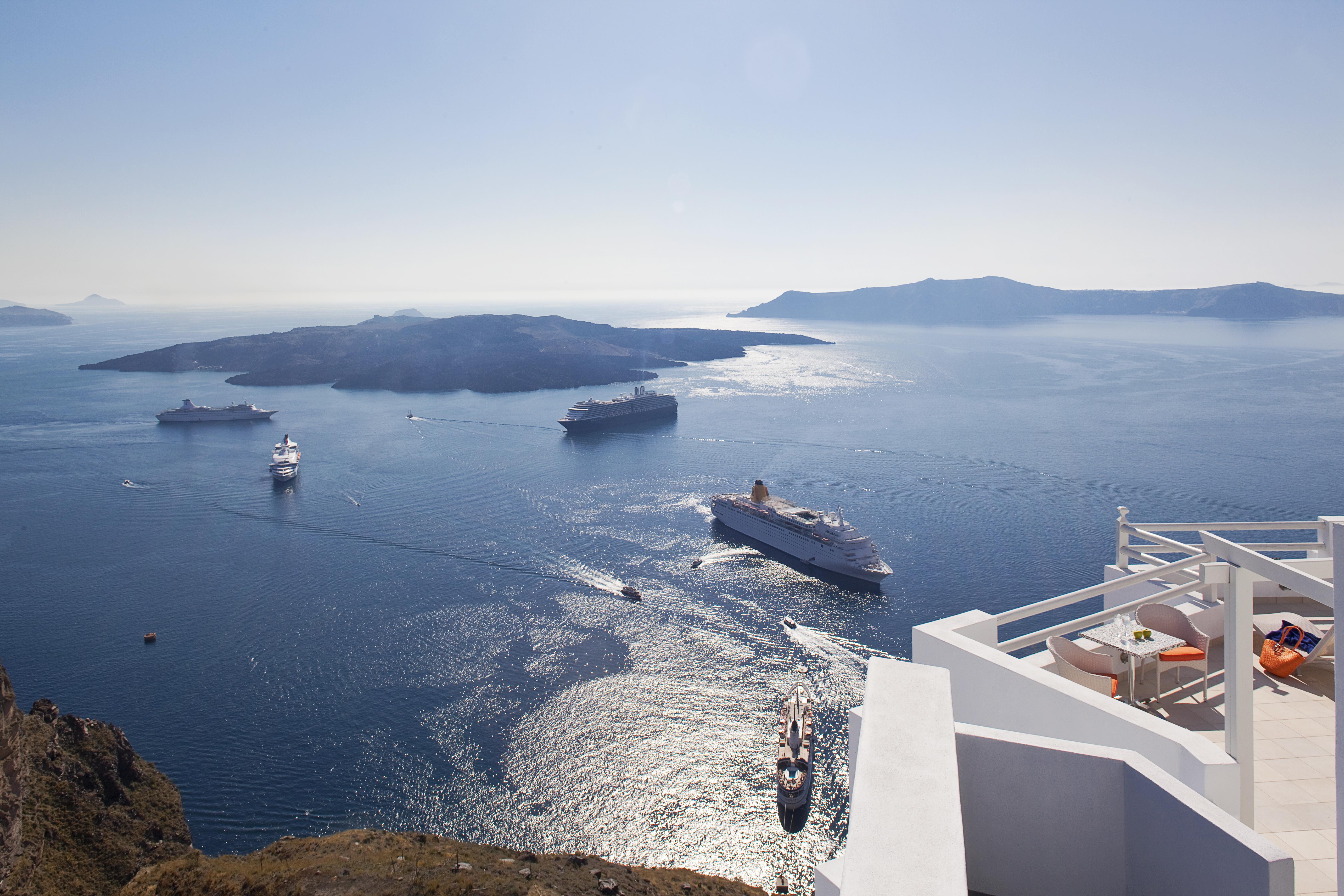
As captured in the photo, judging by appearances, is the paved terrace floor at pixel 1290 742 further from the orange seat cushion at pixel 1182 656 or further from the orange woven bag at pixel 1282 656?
the orange seat cushion at pixel 1182 656

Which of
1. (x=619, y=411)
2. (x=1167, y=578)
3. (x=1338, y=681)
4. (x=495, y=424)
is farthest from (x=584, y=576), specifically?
(x=495, y=424)

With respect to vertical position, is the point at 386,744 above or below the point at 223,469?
below

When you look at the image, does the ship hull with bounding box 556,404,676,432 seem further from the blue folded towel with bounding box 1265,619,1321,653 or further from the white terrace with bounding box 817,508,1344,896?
the blue folded towel with bounding box 1265,619,1321,653

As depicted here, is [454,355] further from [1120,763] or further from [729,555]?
[1120,763]

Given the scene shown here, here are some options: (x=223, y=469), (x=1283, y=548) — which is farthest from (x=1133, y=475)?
(x=223, y=469)

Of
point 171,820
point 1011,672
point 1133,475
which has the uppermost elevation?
point 1011,672

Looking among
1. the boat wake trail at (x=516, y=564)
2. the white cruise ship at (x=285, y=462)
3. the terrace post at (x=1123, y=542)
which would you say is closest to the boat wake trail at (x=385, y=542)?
the boat wake trail at (x=516, y=564)

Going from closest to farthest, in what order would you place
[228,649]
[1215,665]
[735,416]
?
[1215,665]
[228,649]
[735,416]

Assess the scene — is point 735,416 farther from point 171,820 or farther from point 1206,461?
point 171,820
